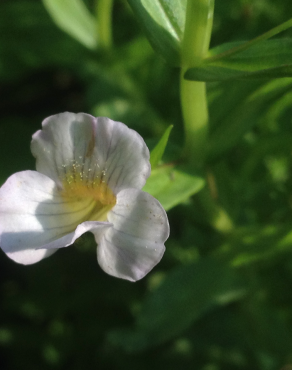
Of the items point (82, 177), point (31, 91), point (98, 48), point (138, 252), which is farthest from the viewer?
point (31, 91)

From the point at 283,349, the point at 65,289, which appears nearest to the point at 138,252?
the point at 283,349

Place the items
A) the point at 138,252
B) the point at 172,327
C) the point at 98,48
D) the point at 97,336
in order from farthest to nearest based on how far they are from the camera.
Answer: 1. the point at 97,336
2. the point at 98,48
3. the point at 172,327
4. the point at 138,252

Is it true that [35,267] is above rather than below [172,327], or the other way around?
below

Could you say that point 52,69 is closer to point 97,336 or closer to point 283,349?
point 97,336

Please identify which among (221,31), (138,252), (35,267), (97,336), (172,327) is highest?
(138,252)

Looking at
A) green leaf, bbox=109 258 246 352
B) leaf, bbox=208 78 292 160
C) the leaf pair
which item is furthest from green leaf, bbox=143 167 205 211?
green leaf, bbox=109 258 246 352

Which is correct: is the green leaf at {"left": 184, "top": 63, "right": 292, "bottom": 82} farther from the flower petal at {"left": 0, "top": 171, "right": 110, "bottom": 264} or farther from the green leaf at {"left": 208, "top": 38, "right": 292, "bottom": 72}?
the flower petal at {"left": 0, "top": 171, "right": 110, "bottom": 264}

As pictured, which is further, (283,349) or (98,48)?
(98,48)
